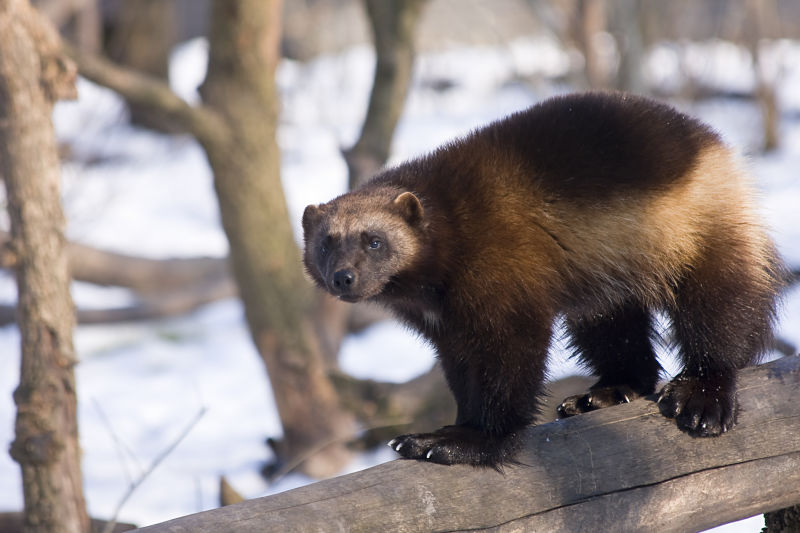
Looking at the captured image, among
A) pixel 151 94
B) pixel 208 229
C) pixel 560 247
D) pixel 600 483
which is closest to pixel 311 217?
pixel 560 247

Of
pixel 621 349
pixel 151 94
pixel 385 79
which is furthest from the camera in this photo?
pixel 385 79

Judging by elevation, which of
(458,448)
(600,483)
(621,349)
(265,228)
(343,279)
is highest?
(265,228)

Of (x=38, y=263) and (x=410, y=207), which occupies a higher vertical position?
(x=38, y=263)

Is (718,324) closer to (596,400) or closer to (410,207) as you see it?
(596,400)

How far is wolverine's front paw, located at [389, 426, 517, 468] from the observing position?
2557 millimetres

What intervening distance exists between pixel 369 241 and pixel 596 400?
3.19ft

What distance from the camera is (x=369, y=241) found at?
9.39 ft

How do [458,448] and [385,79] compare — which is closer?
[458,448]

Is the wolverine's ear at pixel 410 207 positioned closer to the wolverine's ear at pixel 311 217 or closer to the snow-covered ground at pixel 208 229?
the wolverine's ear at pixel 311 217

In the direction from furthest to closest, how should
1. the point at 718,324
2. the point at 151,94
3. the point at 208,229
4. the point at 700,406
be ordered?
the point at 208,229 < the point at 151,94 < the point at 718,324 < the point at 700,406

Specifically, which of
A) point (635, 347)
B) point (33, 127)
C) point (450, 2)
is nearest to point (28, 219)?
point (33, 127)

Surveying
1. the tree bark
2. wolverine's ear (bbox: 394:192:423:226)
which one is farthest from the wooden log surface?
the tree bark

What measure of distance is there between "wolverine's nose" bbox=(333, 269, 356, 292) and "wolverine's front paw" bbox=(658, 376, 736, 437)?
3.36 feet

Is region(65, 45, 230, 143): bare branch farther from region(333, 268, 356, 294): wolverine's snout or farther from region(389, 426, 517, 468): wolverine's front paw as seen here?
region(389, 426, 517, 468): wolverine's front paw
